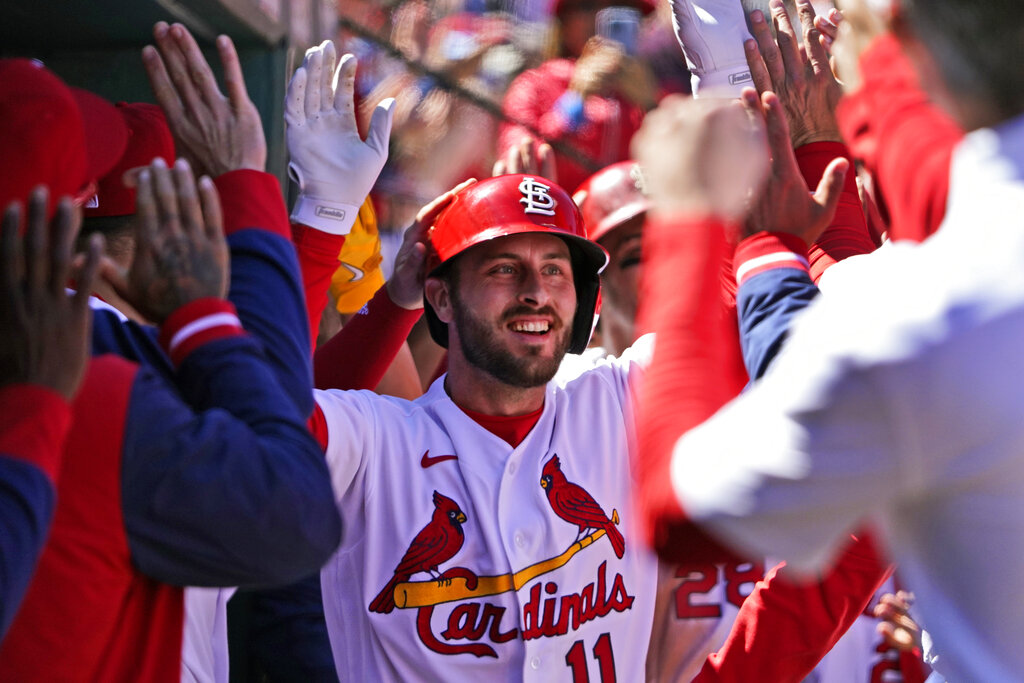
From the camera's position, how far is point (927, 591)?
3.50ft

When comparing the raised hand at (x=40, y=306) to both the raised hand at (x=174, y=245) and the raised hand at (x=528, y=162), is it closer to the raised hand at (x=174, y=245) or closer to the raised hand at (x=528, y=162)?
the raised hand at (x=174, y=245)

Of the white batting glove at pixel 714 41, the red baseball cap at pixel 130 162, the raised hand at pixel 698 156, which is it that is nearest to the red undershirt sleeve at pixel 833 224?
the white batting glove at pixel 714 41

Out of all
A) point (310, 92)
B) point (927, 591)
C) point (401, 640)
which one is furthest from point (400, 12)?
point (927, 591)

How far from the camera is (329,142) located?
2.14m

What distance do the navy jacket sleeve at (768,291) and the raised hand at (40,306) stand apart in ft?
2.64

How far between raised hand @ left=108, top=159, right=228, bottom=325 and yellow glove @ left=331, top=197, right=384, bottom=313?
159cm

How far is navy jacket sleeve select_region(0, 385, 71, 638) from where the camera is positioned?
3.46 feet

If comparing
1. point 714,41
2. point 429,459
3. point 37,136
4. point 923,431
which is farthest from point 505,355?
point 923,431

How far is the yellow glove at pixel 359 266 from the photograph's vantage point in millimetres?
3047

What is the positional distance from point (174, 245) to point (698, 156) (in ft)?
2.29

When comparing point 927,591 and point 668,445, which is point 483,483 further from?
point 927,591

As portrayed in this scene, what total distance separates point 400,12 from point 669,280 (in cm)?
433

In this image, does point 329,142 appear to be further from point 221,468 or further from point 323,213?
point 221,468

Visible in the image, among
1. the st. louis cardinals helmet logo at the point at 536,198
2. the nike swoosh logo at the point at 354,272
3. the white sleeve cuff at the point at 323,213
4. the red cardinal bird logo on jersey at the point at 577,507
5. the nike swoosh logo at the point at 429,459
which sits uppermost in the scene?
the st. louis cardinals helmet logo at the point at 536,198
